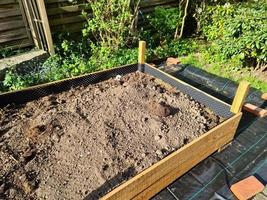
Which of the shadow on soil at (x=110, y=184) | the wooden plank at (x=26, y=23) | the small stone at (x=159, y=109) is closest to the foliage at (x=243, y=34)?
the small stone at (x=159, y=109)

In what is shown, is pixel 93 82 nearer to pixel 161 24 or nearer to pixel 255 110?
pixel 255 110

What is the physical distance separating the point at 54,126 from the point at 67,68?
1789mm

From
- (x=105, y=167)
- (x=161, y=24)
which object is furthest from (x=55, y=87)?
(x=161, y=24)

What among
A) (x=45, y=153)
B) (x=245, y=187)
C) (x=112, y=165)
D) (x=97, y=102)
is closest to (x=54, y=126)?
(x=45, y=153)

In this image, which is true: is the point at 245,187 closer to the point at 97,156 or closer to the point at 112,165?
the point at 112,165

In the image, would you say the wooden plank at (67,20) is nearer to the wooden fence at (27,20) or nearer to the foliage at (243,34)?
the wooden fence at (27,20)

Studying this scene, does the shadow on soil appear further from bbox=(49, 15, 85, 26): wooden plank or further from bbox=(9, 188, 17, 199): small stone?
bbox=(49, 15, 85, 26): wooden plank

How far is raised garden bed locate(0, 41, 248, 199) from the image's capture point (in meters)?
2.11

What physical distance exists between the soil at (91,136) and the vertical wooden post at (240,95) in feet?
1.14

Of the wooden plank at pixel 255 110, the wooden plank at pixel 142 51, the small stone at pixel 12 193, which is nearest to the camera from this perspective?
the small stone at pixel 12 193

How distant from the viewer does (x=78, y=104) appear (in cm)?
312

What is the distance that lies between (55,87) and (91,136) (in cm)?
110

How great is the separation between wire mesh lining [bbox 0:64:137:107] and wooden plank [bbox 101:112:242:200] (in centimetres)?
190

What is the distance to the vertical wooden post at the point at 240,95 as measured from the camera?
2.39 meters
